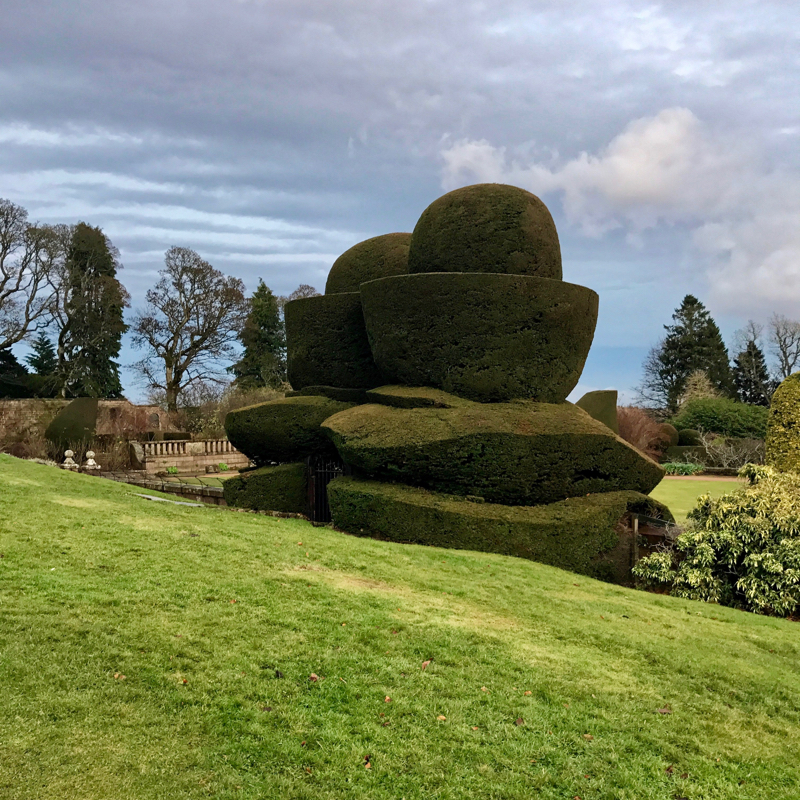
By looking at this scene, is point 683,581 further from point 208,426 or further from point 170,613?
point 208,426

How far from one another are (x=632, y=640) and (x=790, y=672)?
1.51m

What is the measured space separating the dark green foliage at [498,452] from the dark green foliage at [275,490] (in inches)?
77.8

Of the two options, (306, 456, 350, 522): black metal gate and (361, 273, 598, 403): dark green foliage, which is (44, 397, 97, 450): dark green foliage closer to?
(306, 456, 350, 522): black metal gate

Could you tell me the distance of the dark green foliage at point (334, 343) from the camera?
42.1 feet

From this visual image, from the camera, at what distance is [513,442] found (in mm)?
9875

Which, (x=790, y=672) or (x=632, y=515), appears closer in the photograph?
(x=790, y=672)

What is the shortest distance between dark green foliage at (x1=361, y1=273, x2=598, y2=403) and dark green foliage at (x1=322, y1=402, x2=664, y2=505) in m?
0.49

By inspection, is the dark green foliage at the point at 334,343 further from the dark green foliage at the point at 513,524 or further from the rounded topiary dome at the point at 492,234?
the dark green foliage at the point at 513,524

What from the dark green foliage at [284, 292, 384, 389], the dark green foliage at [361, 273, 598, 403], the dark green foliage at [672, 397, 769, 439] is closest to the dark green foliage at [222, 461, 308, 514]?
the dark green foliage at [284, 292, 384, 389]

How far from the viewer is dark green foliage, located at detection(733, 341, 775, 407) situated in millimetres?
46656

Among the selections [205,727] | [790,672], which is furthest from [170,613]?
[790,672]

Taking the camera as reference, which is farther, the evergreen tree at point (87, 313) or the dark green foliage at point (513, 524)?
the evergreen tree at point (87, 313)

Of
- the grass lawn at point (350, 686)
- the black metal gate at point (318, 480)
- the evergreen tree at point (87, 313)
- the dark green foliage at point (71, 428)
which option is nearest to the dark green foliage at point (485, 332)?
the black metal gate at point (318, 480)

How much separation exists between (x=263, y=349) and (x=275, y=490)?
111ft
